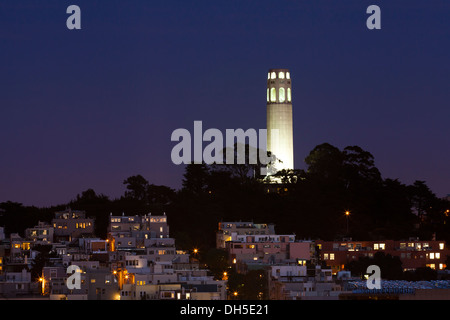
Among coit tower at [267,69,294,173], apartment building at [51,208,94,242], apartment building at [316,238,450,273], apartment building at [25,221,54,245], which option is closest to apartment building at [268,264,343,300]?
apartment building at [316,238,450,273]

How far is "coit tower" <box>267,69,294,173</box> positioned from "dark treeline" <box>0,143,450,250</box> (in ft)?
9.35

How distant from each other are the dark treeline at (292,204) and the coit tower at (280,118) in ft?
9.35

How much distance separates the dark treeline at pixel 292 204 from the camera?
58.0 m

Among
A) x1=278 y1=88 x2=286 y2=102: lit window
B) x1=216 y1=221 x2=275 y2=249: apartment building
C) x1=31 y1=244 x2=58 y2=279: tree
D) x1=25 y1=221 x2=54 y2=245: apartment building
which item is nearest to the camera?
x1=31 y1=244 x2=58 y2=279: tree

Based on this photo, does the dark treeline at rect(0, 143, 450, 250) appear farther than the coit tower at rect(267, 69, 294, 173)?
No

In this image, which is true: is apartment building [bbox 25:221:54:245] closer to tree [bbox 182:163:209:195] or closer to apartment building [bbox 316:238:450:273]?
tree [bbox 182:163:209:195]

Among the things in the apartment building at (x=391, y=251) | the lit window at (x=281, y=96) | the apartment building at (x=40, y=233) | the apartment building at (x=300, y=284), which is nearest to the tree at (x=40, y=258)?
the apartment building at (x=40, y=233)

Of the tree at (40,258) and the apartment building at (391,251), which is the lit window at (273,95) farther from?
the tree at (40,258)

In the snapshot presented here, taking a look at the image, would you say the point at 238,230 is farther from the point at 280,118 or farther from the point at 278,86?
the point at 278,86

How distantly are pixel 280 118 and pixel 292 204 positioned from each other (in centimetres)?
1004

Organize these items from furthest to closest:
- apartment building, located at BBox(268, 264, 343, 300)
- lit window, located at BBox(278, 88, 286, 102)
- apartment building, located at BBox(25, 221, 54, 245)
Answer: lit window, located at BBox(278, 88, 286, 102)
apartment building, located at BBox(25, 221, 54, 245)
apartment building, located at BBox(268, 264, 343, 300)

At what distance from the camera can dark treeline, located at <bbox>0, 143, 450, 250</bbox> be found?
58.0 meters
